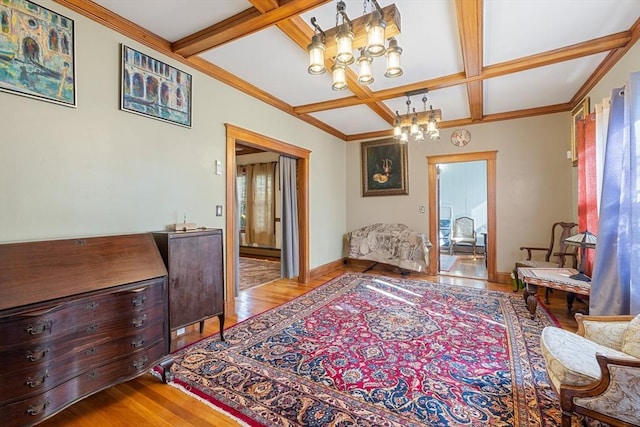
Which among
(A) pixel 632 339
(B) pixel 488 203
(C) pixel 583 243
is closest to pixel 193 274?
(A) pixel 632 339

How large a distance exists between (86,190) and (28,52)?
2.96ft

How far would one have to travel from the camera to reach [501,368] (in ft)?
6.87

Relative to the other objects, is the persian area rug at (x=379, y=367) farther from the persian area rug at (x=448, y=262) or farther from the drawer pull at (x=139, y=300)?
the persian area rug at (x=448, y=262)

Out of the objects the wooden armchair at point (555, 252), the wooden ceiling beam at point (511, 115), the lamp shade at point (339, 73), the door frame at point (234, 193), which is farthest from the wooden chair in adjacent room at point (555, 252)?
the lamp shade at point (339, 73)

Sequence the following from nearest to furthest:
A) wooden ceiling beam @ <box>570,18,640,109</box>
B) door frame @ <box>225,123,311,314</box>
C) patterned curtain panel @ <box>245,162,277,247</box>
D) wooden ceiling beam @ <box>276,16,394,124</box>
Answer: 1. wooden ceiling beam @ <box>276,16,394,124</box>
2. wooden ceiling beam @ <box>570,18,640,109</box>
3. door frame @ <box>225,123,311,314</box>
4. patterned curtain panel @ <box>245,162,277,247</box>

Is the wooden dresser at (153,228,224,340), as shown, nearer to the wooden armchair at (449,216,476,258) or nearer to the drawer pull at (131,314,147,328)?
the drawer pull at (131,314,147,328)

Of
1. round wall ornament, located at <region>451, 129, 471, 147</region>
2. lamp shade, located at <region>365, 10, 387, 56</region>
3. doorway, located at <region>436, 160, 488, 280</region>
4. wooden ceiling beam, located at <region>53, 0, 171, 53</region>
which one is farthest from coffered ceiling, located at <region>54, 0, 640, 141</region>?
doorway, located at <region>436, 160, 488, 280</region>

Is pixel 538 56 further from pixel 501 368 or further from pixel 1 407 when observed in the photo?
pixel 1 407

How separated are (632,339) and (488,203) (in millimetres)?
3488

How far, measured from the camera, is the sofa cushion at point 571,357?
4.54 ft

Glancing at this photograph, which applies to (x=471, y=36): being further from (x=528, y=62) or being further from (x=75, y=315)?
(x=75, y=315)

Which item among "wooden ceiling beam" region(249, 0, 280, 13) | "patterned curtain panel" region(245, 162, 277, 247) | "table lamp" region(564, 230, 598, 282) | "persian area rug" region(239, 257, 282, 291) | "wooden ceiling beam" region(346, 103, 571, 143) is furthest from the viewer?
"patterned curtain panel" region(245, 162, 277, 247)

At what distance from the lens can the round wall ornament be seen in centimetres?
487

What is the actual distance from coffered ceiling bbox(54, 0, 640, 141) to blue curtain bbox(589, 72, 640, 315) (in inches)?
24.0
